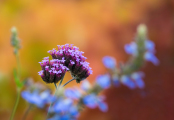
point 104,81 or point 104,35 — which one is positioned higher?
point 104,35

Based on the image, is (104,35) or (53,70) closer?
(53,70)

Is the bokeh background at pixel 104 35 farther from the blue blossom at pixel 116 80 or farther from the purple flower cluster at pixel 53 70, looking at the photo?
the purple flower cluster at pixel 53 70

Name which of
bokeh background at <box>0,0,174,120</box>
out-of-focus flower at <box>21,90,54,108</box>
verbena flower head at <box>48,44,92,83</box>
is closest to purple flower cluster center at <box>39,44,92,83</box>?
verbena flower head at <box>48,44,92,83</box>

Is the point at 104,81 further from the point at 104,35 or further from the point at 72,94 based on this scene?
the point at 104,35

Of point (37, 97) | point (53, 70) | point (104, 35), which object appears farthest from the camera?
point (104, 35)

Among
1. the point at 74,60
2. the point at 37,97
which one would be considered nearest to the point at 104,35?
the point at 37,97

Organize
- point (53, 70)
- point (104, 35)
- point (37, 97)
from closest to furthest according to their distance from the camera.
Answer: point (53, 70), point (37, 97), point (104, 35)

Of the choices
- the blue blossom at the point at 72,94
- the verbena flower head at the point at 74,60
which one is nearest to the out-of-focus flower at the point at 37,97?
the blue blossom at the point at 72,94
